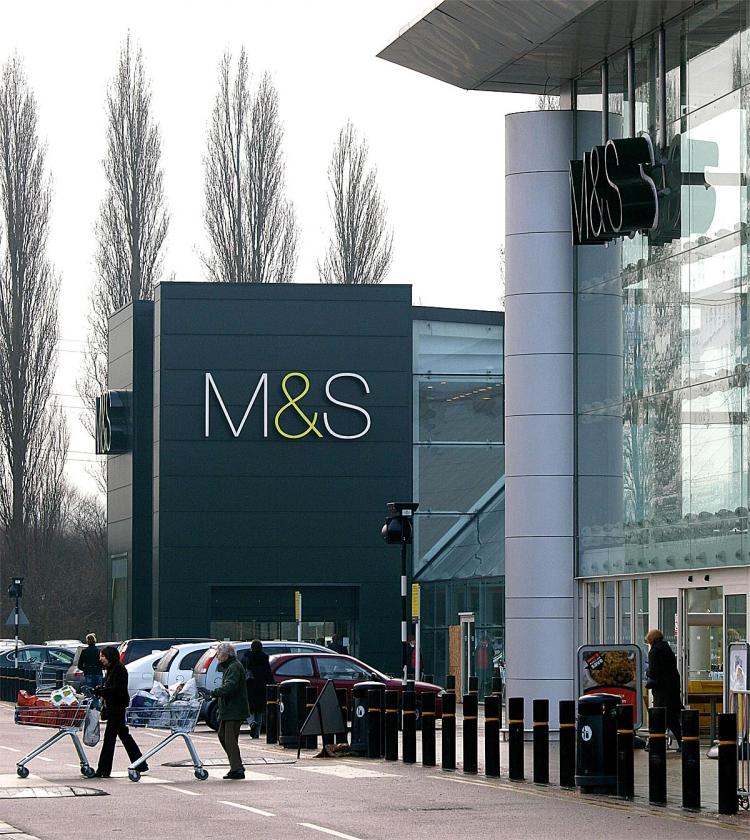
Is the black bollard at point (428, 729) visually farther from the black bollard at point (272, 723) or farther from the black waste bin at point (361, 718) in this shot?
the black bollard at point (272, 723)

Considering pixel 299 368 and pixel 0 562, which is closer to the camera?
pixel 299 368

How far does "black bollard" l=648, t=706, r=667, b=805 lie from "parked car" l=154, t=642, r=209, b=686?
15261mm

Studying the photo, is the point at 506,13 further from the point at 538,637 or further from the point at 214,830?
the point at 214,830

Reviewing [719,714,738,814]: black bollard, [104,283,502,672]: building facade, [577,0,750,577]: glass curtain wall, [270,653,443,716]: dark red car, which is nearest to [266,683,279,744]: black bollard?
[270,653,443,716]: dark red car

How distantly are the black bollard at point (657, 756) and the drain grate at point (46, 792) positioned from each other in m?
5.77

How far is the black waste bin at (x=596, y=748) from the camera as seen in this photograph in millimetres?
19328

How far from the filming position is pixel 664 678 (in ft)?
77.1

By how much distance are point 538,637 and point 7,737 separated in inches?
358

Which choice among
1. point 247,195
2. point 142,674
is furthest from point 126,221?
point 142,674

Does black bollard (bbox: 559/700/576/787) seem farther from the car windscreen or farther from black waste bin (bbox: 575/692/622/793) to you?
the car windscreen

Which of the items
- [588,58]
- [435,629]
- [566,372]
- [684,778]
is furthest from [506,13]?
[435,629]

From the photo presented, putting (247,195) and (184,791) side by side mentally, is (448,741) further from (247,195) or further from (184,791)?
(247,195)

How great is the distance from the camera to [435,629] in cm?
4716

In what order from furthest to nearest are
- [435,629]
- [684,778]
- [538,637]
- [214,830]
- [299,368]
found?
1. [299,368]
2. [435,629]
3. [538,637]
4. [684,778]
5. [214,830]
